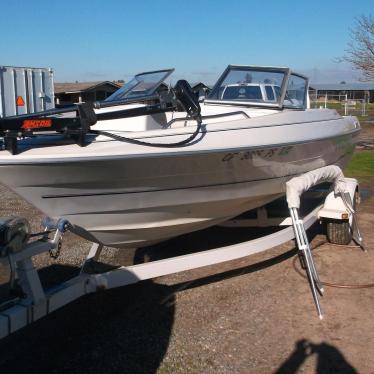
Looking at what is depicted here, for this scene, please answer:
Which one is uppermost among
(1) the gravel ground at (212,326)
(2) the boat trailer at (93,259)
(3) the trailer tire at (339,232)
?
(2) the boat trailer at (93,259)

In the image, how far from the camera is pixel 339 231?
548 cm

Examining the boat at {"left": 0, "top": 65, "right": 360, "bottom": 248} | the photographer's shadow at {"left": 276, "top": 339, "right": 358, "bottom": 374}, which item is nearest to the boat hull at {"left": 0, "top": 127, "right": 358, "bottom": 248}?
the boat at {"left": 0, "top": 65, "right": 360, "bottom": 248}

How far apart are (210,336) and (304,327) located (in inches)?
28.2

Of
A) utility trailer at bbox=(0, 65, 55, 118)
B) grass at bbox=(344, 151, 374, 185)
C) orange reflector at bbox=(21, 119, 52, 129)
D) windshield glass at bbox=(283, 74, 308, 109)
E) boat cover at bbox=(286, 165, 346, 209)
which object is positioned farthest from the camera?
utility trailer at bbox=(0, 65, 55, 118)

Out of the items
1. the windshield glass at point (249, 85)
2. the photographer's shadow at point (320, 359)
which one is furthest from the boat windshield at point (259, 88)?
the photographer's shadow at point (320, 359)

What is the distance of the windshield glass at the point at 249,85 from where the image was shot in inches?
205

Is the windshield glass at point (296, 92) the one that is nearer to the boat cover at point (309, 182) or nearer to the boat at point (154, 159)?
the boat at point (154, 159)

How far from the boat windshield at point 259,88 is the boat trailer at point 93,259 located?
91cm

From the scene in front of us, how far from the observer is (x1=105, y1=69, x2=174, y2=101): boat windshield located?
4.40 m

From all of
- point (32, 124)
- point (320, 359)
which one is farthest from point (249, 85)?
point (320, 359)

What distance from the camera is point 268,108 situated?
5016mm

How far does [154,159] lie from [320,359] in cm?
173

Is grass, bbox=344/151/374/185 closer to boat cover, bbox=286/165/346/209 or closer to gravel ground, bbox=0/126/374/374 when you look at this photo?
boat cover, bbox=286/165/346/209

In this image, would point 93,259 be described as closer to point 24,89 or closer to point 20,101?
point 20,101
